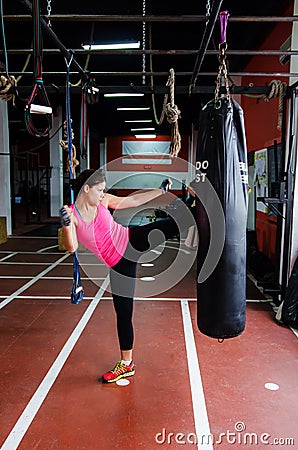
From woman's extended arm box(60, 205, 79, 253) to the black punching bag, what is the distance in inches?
28.8

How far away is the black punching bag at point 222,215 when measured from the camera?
1.88 metres

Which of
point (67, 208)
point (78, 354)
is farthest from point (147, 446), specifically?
point (67, 208)

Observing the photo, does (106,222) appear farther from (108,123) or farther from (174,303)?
(108,123)

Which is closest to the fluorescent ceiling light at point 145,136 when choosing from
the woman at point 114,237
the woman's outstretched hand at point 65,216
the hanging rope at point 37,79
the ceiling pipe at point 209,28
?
the ceiling pipe at point 209,28

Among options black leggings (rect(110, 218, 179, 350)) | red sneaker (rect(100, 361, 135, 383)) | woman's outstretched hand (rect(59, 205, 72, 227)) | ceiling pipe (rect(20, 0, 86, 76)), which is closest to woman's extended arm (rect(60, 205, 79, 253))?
woman's outstretched hand (rect(59, 205, 72, 227))

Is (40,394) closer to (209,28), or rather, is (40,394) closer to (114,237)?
(114,237)

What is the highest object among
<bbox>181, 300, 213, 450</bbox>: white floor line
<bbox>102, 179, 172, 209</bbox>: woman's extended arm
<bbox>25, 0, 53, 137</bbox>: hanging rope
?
<bbox>25, 0, 53, 137</bbox>: hanging rope

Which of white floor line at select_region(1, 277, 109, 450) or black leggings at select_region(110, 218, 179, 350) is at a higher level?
black leggings at select_region(110, 218, 179, 350)

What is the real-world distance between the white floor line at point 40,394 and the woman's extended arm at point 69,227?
37.3 inches

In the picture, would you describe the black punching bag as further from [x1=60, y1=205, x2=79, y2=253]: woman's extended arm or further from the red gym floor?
[x1=60, y1=205, x2=79, y2=253]: woman's extended arm

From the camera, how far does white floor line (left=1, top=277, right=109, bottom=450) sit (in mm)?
1958

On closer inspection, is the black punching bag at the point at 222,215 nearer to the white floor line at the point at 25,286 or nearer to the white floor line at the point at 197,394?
the white floor line at the point at 197,394

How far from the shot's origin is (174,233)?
2480 mm

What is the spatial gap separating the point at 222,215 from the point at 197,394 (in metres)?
1.23
